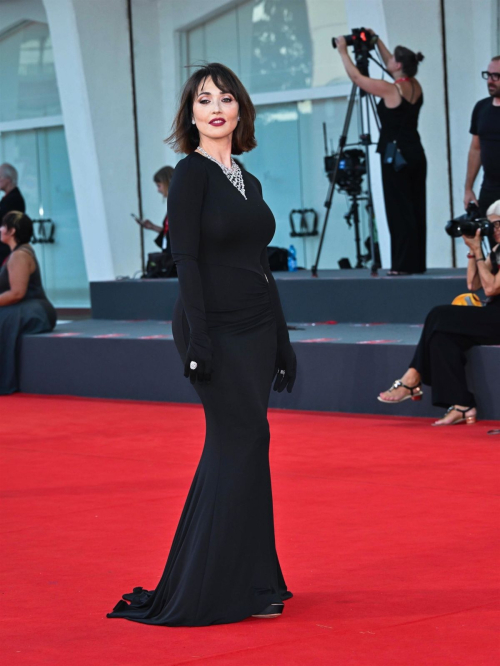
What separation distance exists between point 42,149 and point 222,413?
11.5m

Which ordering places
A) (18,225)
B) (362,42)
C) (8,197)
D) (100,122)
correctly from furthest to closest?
(100,122)
(8,197)
(18,225)
(362,42)

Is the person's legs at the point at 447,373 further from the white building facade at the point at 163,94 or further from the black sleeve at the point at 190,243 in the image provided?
the white building facade at the point at 163,94

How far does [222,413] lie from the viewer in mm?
2480

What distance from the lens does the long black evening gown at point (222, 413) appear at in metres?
2.43

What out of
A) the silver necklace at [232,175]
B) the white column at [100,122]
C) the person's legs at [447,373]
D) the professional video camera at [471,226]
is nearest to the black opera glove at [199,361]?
the silver necklace at [232,175]

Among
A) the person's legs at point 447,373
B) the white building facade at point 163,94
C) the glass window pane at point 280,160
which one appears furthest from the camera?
the glass window pane at point 280,160

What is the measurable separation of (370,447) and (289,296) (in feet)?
9.56

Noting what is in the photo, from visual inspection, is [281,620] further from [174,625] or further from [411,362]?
[411,362]

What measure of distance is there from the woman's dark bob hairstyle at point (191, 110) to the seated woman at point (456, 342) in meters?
2.85

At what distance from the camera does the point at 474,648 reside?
2.21 m

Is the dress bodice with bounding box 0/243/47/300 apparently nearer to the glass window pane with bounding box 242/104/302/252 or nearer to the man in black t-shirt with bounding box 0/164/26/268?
the man in black t-shirt with bounding box 0/164/26/268

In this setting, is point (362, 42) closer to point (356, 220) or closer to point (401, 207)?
point (401, 207)

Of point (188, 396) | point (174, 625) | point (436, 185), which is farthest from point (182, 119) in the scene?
point (436, 185)

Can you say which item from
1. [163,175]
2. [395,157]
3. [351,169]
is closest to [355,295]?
[395,157]
